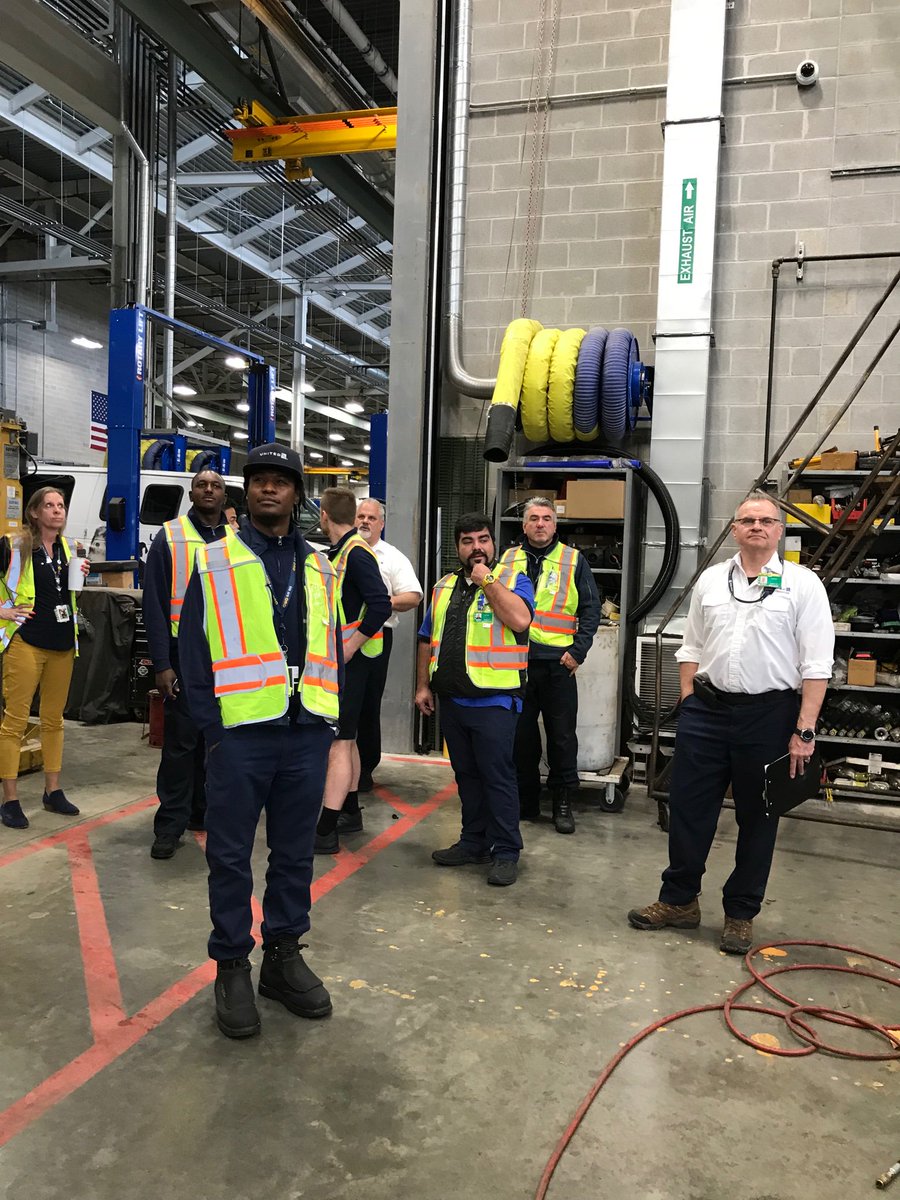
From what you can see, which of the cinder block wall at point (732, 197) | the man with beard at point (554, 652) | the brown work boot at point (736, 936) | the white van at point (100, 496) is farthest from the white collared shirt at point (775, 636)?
the white van at point (100, 496)

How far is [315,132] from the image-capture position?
37.6ft

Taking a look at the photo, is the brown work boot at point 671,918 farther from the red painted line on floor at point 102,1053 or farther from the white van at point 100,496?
the white van at point 100,496

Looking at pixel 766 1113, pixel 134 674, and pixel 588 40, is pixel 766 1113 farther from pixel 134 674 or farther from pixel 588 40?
pixel 588 40

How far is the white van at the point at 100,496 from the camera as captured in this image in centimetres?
1008

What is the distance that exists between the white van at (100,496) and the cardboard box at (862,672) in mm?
6195

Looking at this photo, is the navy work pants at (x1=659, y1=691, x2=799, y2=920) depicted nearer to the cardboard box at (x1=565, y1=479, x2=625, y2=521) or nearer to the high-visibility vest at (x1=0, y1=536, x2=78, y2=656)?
the cardboard box at (x1=565, y1=479, x2=625, y2=521)

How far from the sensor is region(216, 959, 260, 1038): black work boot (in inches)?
111

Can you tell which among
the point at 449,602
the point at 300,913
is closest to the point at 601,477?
the point at 449,602

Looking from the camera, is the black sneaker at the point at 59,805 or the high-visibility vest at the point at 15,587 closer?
the high-visibility vest at the point at 15,587

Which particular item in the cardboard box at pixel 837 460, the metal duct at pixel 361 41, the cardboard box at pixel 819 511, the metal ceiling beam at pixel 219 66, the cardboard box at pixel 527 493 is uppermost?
the metal duct at pixel 361 41

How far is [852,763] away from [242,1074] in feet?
15.8

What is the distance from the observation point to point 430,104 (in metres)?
7.12

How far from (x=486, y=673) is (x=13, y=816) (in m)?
2.76

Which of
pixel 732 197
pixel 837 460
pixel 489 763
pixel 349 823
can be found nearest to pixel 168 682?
pixel 349 823
